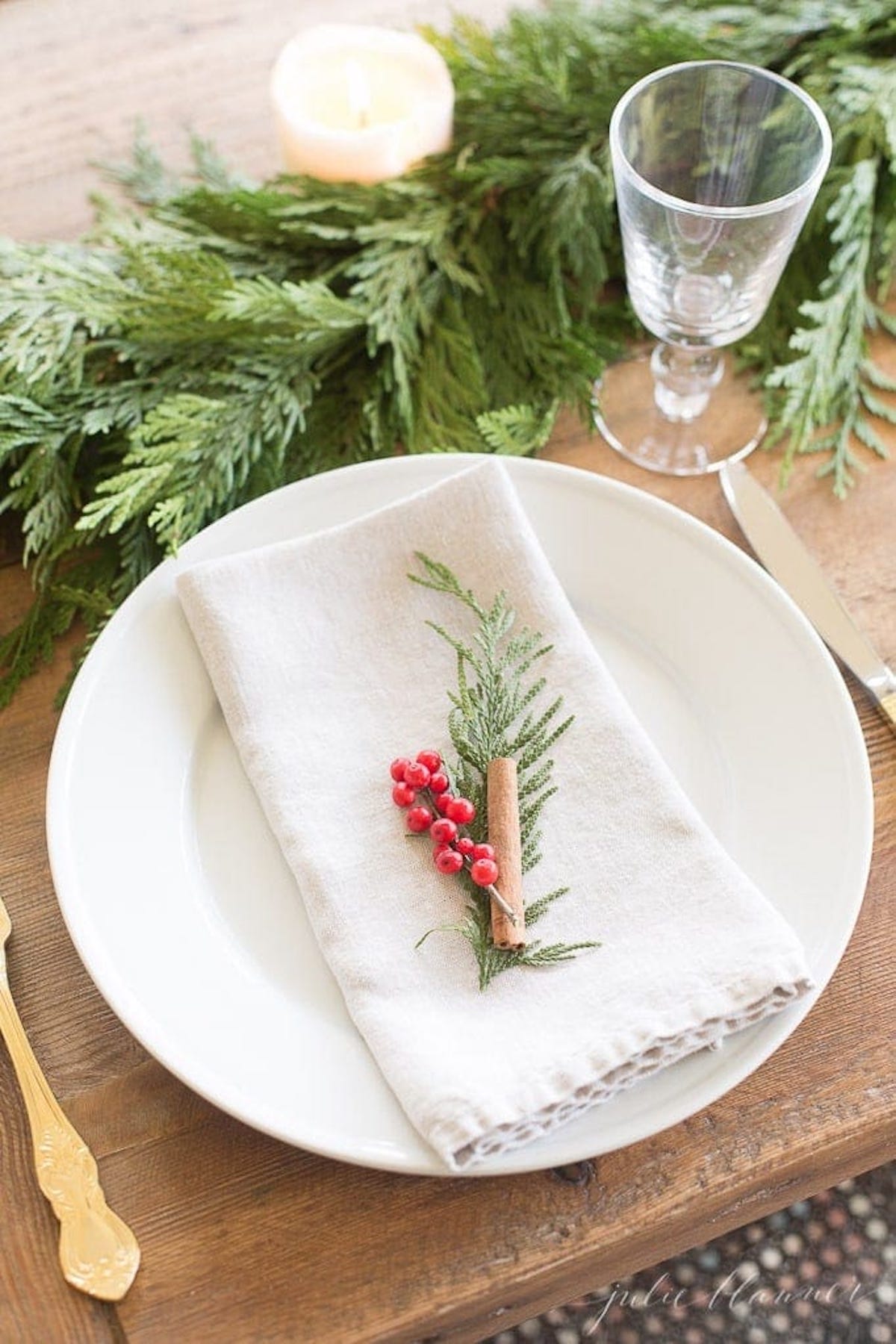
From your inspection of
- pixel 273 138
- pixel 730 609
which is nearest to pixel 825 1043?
pixel 730 609

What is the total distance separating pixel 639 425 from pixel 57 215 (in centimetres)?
57

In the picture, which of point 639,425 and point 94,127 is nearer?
point 639,425

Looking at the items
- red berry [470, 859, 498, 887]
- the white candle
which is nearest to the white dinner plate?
red berry [470, 859, 498, 887]

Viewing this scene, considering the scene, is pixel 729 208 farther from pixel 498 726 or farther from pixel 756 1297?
pixel 756 1297

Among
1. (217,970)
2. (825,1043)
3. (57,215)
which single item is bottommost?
(825,1043)

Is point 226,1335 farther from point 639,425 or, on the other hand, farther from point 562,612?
point 639,425

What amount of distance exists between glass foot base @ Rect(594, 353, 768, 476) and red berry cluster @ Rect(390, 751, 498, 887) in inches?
15.1

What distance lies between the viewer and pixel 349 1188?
748 millimetres

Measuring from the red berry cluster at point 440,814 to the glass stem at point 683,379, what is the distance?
434 millimetres

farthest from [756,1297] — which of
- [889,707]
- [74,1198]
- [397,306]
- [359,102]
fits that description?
[359,102]

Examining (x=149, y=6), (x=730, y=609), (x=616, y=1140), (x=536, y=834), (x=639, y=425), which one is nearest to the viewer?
(x=616, y=1140)

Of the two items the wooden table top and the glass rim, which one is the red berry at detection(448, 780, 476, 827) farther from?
the glass rim

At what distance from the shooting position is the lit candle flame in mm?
1157

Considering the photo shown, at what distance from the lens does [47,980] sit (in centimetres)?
82
